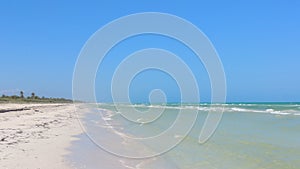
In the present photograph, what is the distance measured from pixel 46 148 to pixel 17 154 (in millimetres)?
2060

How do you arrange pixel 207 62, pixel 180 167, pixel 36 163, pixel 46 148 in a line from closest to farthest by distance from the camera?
pixel 36 163
pixel 180 167
pixel 207 62
pixel 46 148

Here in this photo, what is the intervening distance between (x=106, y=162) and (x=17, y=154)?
110 inches

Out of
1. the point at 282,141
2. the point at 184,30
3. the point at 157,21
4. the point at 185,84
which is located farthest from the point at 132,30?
the point at 282,141

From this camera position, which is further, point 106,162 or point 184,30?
point 184,30

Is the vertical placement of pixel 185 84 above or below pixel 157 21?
below

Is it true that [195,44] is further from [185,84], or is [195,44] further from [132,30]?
[185,84]

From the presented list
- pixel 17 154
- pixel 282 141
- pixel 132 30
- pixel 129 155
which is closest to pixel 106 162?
pixel 129 155

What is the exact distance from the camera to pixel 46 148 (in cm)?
1254

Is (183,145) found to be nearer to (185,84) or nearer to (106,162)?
(185,84)

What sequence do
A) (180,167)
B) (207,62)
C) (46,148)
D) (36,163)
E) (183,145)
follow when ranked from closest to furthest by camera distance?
1. (36,163)
2. (180,167)
3. (207,62)
4. (46,148)
5. (183,145)

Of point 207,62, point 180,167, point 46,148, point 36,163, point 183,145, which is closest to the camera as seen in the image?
point 36,163

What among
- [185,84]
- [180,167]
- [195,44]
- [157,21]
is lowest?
[180,167]

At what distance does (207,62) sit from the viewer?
11.8 meters

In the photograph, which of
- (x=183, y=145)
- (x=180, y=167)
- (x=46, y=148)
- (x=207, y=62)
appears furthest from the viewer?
(x=183, y=145)
